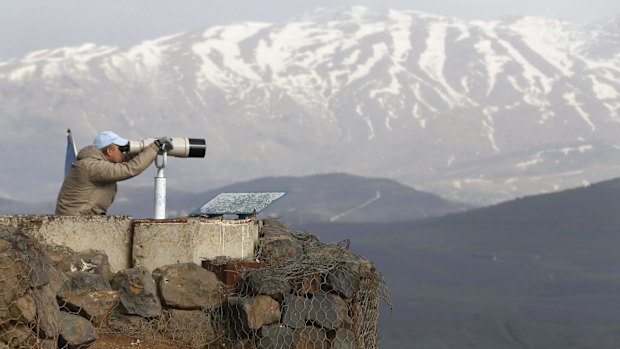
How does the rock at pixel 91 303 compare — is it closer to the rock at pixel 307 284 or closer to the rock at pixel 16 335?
the rock at pixel 16 335

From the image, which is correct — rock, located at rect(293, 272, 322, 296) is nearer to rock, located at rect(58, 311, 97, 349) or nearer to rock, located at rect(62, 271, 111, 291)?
rock, located at rect(62, 271, 111, 291)

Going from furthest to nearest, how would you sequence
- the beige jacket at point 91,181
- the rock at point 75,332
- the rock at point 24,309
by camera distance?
the beige jacket at point 91,181 → the rock at point 75,332 → the rock at point 24,309

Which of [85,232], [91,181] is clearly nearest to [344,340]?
[85,232]

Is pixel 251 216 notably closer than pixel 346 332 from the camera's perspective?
No

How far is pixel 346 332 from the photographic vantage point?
1083 cm

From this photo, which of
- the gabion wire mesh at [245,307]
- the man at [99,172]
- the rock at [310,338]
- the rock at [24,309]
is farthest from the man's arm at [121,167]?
the rock at [24,309]

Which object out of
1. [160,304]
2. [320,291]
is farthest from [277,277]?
[160,304]

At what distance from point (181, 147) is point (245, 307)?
237 centimetres

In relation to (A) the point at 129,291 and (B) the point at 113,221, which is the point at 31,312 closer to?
(A) the point at 129,291

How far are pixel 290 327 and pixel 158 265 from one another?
5.51 ft

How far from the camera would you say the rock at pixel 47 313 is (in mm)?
8797

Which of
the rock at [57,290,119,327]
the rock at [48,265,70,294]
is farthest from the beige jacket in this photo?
the rock at [48,265,70,294]

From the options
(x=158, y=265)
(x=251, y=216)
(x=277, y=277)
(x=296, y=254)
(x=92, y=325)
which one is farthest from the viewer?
(x=251, y=216)

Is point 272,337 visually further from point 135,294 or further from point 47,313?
point 47,313
